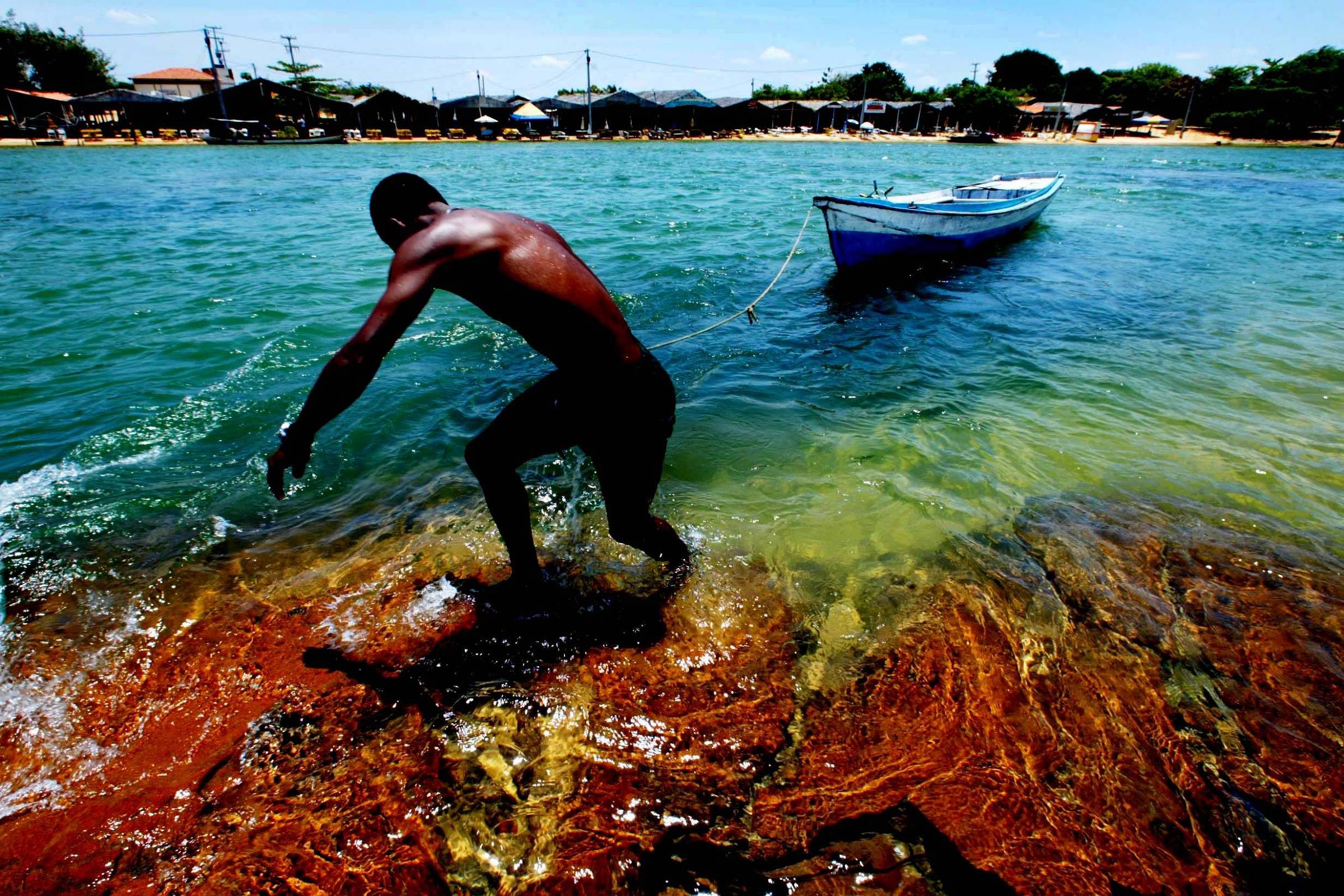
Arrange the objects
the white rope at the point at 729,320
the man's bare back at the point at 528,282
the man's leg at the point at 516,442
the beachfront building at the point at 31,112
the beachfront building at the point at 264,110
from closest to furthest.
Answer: the man's bare back at the point at 528,282
the man's leg at the point at 516,442
the white rope at the point at 729,320
the beachfront building at the point at 31,112
the beachfront building at the point at 264,110

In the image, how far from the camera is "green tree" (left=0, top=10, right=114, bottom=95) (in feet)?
179

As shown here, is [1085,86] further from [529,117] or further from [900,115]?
[529,117]

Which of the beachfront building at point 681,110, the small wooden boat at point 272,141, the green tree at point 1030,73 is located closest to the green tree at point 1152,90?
the green tree at point 1030,73

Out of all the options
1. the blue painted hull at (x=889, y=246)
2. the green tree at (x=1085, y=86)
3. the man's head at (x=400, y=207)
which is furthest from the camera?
the green tree at (x=1085, y=86)

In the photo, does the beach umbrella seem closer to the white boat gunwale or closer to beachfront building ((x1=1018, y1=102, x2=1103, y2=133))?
the white boat gunwale

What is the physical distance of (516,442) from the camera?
2.70 m

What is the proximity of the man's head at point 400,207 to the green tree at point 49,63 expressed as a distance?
84.4m

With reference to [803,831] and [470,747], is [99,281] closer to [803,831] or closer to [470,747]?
[470,747]

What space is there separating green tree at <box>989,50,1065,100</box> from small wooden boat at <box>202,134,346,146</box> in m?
88.4

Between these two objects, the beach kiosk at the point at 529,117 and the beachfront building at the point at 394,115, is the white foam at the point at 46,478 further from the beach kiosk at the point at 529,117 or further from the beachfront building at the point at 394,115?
the beachfront building at the point at 394,115

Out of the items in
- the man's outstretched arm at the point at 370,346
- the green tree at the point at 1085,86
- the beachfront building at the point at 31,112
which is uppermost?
the green tree at the point at 1085,86

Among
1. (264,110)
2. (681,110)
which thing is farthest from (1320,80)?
(264,110)

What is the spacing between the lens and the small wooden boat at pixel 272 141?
161 feet

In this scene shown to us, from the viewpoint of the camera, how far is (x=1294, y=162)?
41.1 meters
